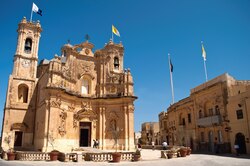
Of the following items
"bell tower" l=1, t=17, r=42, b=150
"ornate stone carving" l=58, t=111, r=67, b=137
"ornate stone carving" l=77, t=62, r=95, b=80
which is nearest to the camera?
"ornate stone carving" l=58, t=111, r=67, b=137

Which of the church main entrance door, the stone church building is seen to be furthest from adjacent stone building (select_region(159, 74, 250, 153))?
the church main entrance door

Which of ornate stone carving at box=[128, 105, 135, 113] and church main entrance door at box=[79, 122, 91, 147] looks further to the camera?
ornate stone carving at box=[128, 105, 135, 113]

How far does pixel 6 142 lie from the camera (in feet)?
82.1

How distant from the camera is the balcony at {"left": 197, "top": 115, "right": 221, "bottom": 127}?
88.3 feet

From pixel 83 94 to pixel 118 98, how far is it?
15.7 feet

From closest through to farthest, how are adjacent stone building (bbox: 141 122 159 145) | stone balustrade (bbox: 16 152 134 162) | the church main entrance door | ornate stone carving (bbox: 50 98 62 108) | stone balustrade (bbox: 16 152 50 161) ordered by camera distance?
stone balustrade (bbox: 16 152 134 162) < stone balustrade (bbox: 16 152 50 161) < ornate stone carving (bbox: 50 98 62 108) < the church main entrance door < adjacent stone building (bbox: 141 122 159 145)

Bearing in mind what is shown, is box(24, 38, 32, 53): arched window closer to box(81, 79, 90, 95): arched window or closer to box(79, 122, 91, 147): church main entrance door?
box(81, 79, 90, 95): arched window

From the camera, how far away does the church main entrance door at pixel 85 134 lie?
2748 centimetres

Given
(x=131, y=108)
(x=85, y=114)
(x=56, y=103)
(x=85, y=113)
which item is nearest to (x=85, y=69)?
(x=85, y=113)

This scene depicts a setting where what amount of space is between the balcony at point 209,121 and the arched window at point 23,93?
24516 millimetres

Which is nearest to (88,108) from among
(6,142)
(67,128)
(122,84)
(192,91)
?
(67,128)

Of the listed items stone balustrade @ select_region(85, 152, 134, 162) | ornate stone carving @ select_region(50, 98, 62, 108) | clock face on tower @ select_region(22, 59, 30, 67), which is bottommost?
stone balustrade @ select_region(85, 152, 134, 162)

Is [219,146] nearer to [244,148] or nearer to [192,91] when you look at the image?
[244,148]

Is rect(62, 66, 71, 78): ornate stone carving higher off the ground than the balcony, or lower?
higher
